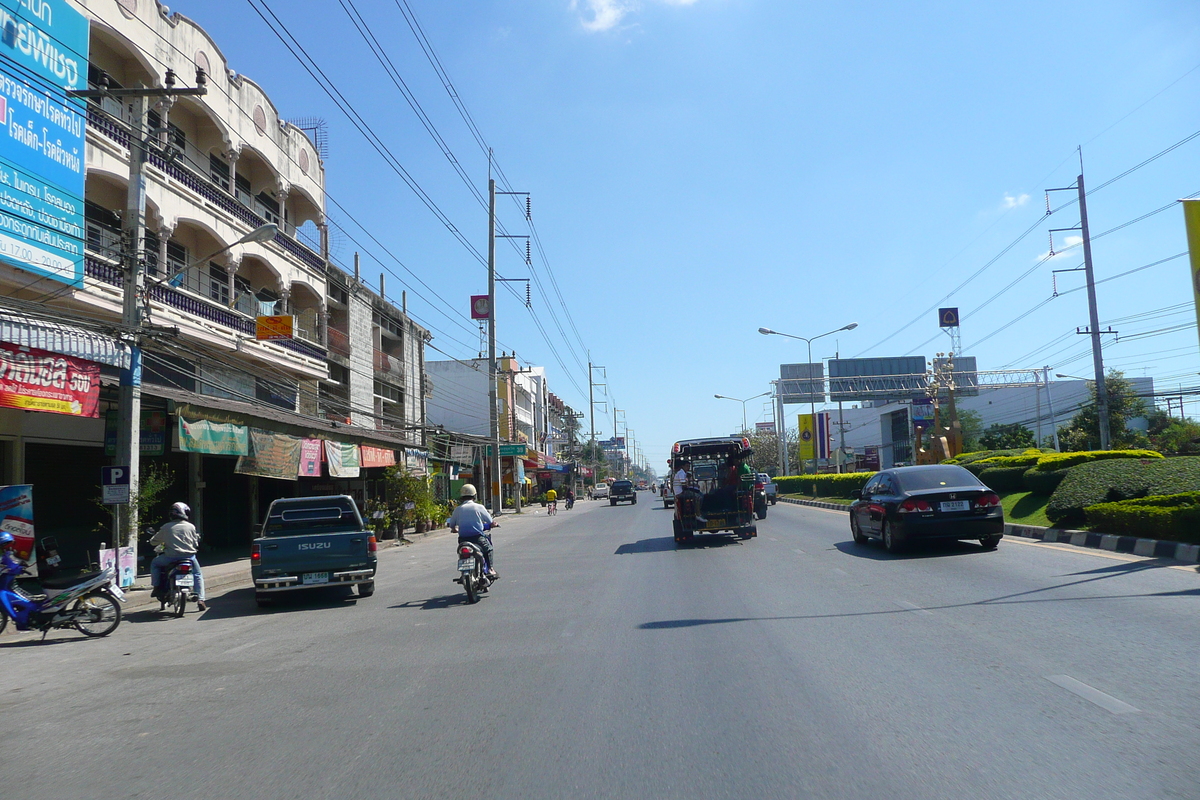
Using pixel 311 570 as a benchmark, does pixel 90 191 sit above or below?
above

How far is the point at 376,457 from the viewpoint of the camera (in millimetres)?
30281

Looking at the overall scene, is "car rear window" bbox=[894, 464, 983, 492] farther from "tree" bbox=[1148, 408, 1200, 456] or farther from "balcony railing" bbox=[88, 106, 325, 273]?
"tree" bbox=[1148, 408, 1200, 456]

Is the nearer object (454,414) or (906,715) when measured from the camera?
(906,715)

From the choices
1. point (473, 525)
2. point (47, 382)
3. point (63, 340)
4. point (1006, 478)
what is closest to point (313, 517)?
point (473, 525)

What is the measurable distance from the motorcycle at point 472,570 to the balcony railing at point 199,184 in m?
12.2

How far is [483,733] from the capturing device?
5398 millimetres

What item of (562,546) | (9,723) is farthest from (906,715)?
(562,546)

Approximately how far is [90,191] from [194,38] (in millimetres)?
6312

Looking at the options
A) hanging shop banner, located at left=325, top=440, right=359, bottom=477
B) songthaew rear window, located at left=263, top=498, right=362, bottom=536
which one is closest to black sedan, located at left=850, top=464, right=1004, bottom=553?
songthaew rear window, located at left=263, top=498, right=362, bottom=536

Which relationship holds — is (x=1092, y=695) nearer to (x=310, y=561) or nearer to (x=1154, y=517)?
(x=1154, y=517)

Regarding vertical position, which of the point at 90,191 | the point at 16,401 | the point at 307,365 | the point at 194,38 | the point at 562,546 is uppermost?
the point at 194,38

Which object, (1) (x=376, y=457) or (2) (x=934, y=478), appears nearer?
(2) (x=934, y=478)

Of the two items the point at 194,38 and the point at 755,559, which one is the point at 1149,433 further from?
the point at 194,38

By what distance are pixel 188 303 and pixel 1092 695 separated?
2312 centimetres
